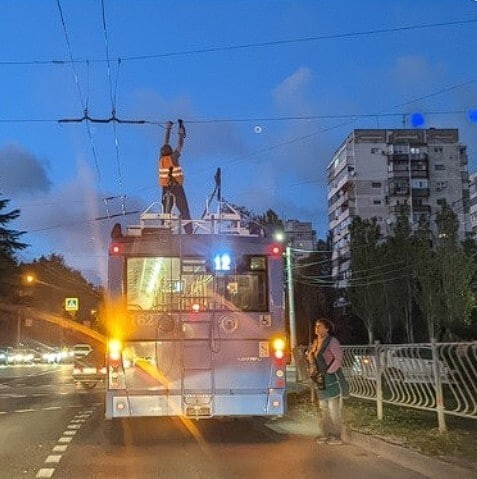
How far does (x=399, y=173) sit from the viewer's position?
→ 95.4m

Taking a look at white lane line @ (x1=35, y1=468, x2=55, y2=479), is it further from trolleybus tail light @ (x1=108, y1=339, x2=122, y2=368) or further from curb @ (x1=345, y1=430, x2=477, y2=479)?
curb @ (x1=345, y1=430, x2=477, y2=479)

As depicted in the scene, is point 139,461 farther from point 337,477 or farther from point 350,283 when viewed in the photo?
point 350,283

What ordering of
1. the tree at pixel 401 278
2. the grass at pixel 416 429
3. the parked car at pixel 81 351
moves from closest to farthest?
the grass at pixel 416 429, the parked car at pixel 81 351, the tree at pixel 401 278

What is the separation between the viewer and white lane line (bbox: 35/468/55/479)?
905 cm

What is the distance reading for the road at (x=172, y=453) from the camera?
30.5ft

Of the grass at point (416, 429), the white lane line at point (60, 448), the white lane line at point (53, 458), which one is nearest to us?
the grass at point (416, 429)

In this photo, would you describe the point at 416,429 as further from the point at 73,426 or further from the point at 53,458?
the point at 73,426

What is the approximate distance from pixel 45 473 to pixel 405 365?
6293 mm

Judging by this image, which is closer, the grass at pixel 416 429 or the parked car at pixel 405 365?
the grass at pixel 416 429

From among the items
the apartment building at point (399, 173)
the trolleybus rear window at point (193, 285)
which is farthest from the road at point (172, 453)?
the apartment building at point (399, 173)

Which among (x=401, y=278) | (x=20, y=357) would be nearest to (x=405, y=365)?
(x=401, y=278)

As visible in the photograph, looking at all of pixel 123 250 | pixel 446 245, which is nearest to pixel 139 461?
pixel 123 250

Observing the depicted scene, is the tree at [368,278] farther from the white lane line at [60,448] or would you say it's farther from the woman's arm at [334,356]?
the white lane line at [60,448]

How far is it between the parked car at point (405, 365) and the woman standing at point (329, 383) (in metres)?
1.35
